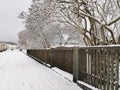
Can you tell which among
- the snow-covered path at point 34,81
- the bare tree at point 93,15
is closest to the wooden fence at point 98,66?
the snow-covered path at point 34,81

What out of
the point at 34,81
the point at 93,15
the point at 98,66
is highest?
the point at 93,15

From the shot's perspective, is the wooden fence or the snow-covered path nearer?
the wooden fence

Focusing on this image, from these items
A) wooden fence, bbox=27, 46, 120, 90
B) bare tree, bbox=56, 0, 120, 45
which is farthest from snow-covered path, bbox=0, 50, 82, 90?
bare tree, bbox=56, 0, 120, 45

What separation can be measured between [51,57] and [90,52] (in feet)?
28.3

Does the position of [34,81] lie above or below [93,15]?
below

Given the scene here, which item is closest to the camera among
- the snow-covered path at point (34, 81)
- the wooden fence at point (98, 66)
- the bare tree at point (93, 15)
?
the wooden fence at point (98, 66)

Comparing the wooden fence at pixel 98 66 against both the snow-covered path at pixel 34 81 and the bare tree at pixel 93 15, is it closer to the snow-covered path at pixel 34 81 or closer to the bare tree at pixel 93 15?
the snow-covered path at pixel 34 81

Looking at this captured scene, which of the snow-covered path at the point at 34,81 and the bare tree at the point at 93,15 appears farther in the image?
the bare tree at the point at 93,15

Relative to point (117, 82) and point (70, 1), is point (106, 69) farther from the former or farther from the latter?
point (70, 1)

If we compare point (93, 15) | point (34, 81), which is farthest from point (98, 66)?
point (93, 15)

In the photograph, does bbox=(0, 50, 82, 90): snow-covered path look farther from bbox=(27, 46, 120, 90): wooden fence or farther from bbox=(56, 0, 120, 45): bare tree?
bbox=(56, 0, 120, 45): bare tree

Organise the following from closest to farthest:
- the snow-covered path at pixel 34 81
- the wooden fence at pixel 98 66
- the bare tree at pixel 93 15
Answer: the wooden fence at pixel 98 66 → the snow-covered path at pixel 34 81 → the bare tree at pixel 93 15

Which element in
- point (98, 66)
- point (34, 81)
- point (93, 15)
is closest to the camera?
point (98, 66)

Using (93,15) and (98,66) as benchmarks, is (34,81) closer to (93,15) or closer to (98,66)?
(98,66)
